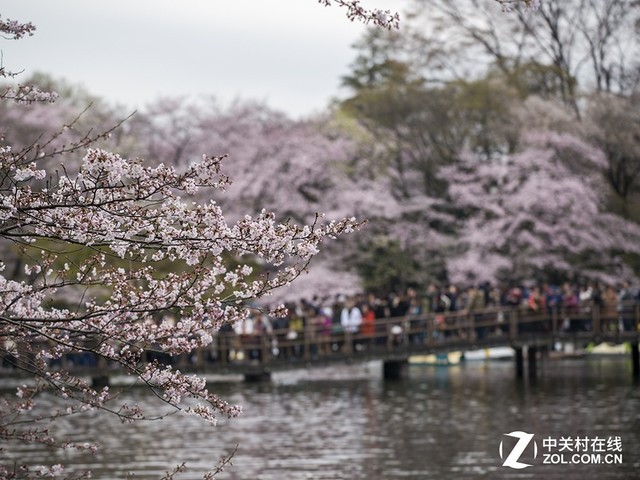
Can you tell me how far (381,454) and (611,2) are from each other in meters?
27.4

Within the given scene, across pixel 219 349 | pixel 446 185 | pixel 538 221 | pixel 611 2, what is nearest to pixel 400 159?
pixel 446 185

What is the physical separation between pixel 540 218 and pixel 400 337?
1067 cm

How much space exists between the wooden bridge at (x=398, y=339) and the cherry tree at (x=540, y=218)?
7481mm

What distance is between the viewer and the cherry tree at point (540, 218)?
44.5 m

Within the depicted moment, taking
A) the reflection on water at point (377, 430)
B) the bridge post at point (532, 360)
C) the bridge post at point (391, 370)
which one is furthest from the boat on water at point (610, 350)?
the bridge post at point (391, 370)

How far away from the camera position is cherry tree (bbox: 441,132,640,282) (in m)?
44.5

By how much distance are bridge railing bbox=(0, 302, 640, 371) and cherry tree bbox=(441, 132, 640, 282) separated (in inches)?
295

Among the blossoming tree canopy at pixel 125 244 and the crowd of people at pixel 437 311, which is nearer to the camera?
the blossoming tree canopy at pixel 125 244

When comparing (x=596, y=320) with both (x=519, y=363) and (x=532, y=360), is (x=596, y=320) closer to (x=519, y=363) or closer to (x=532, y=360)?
(x=532, y=360)

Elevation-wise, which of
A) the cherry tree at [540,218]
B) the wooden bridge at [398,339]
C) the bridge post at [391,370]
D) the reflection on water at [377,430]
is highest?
the cherry tree at [540,218]

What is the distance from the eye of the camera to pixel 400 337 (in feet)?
124

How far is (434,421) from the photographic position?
2811 cm

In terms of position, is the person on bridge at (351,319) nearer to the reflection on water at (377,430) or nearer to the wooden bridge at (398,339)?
the wooden bridge at (398,339)

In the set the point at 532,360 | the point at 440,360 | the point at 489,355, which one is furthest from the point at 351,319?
the point at 489,355
